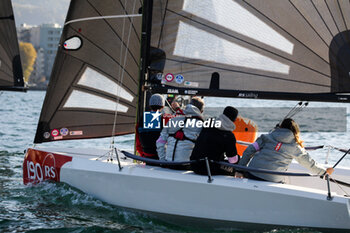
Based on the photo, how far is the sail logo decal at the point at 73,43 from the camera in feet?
20.1

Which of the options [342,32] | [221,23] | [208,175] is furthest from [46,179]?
[342,32]

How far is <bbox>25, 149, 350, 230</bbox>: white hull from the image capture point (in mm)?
4059

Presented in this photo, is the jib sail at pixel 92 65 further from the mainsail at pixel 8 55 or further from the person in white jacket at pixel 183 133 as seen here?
the mainsail at pixel 8 55

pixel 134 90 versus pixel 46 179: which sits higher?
pixel 134 90

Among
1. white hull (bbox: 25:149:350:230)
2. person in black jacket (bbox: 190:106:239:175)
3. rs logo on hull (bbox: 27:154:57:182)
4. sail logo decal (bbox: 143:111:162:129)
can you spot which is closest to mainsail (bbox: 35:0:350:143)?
sail logo decal (bbox: 143:111:162:129)

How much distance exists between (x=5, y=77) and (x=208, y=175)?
240 inches

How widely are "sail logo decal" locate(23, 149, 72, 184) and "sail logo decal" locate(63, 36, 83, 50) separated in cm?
129

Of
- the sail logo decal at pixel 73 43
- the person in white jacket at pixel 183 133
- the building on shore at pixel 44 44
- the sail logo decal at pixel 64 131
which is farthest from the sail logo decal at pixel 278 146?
the building on shore at pixel 44 44

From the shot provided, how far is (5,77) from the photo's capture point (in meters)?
9.31

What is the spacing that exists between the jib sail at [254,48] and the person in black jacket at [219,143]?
759mm

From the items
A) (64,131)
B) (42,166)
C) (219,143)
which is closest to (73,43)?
(64,131)

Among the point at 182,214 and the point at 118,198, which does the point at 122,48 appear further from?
the point at 182,214

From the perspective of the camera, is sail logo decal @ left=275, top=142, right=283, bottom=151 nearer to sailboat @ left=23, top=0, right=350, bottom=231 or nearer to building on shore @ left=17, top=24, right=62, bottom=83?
sailboat @ left=23, top=0, right=350, bottom=231

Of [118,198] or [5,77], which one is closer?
[118,198]
